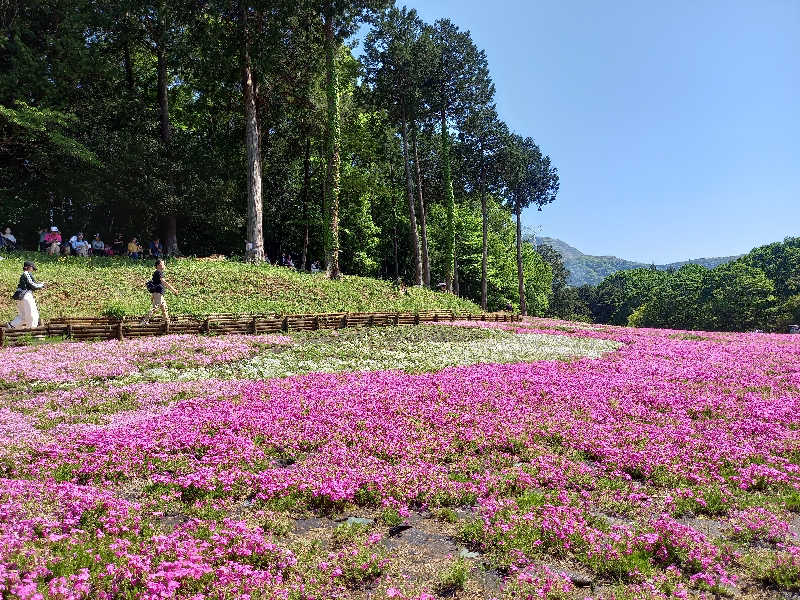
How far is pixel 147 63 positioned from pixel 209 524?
57.2 m

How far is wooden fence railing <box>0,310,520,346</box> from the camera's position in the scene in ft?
70.3

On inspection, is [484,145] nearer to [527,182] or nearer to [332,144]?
[527,182]

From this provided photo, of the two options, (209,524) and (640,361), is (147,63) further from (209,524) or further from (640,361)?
(209,524)

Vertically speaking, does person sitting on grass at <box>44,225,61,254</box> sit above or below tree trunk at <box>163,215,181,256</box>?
below

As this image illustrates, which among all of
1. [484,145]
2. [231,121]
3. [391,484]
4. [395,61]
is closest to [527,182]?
[484,145]

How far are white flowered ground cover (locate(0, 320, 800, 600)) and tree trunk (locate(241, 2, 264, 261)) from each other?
843 inches

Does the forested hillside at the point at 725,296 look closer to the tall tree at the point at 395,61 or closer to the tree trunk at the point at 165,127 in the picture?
the tall tree at the point at 395,61

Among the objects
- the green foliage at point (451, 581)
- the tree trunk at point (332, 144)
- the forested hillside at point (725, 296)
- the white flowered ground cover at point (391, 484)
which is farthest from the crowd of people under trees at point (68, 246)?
the forested hillside at point (725, 296)

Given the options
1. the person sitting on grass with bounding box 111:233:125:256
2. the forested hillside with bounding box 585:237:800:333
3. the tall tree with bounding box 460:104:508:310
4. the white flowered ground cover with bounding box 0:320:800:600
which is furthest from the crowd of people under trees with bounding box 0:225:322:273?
the forested hillside with bounding box 585:237:800:333

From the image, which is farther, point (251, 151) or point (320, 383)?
point (251, 151)

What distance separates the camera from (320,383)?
1688 centimetres

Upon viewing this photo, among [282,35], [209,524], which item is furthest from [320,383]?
[282,35]

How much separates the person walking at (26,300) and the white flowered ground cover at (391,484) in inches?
123

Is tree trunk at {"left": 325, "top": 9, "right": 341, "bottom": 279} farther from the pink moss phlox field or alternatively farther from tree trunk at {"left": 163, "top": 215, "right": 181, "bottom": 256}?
the pink moss phlox field
